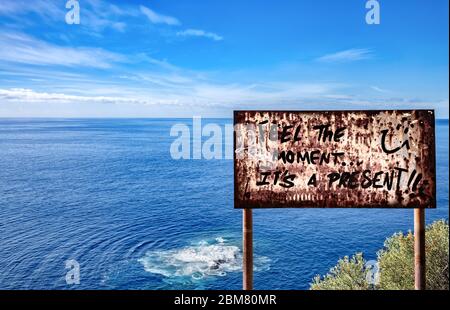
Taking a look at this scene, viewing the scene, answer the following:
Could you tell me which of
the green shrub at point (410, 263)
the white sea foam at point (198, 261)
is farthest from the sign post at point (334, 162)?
the white sea foam at point (198, 261)

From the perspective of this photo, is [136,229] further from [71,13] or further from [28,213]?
[71,13]

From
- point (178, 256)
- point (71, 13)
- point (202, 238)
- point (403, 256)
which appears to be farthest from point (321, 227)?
point (71, 13)

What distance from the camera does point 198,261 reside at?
294 feet

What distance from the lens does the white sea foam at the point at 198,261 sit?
83.3m

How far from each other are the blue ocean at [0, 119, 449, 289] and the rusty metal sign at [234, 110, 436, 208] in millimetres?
70175

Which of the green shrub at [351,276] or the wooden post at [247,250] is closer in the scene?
the wooden post at [247,250]

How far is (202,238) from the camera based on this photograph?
102 m

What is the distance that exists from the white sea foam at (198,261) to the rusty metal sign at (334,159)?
A: 75.4 m

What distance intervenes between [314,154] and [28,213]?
13035 cm

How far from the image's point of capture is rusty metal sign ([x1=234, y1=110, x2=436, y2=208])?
399 inches

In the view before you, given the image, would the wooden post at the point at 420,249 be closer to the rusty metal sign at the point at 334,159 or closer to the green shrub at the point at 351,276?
the rusty metal sign at the point at 334,159

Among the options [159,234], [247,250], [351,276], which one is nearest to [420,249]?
[247,250]

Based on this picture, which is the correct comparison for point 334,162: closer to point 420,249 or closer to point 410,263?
point 420,249

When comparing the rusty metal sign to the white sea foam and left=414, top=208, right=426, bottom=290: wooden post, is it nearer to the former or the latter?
left=414, top=208, right=426, bottom=290: wooden post
